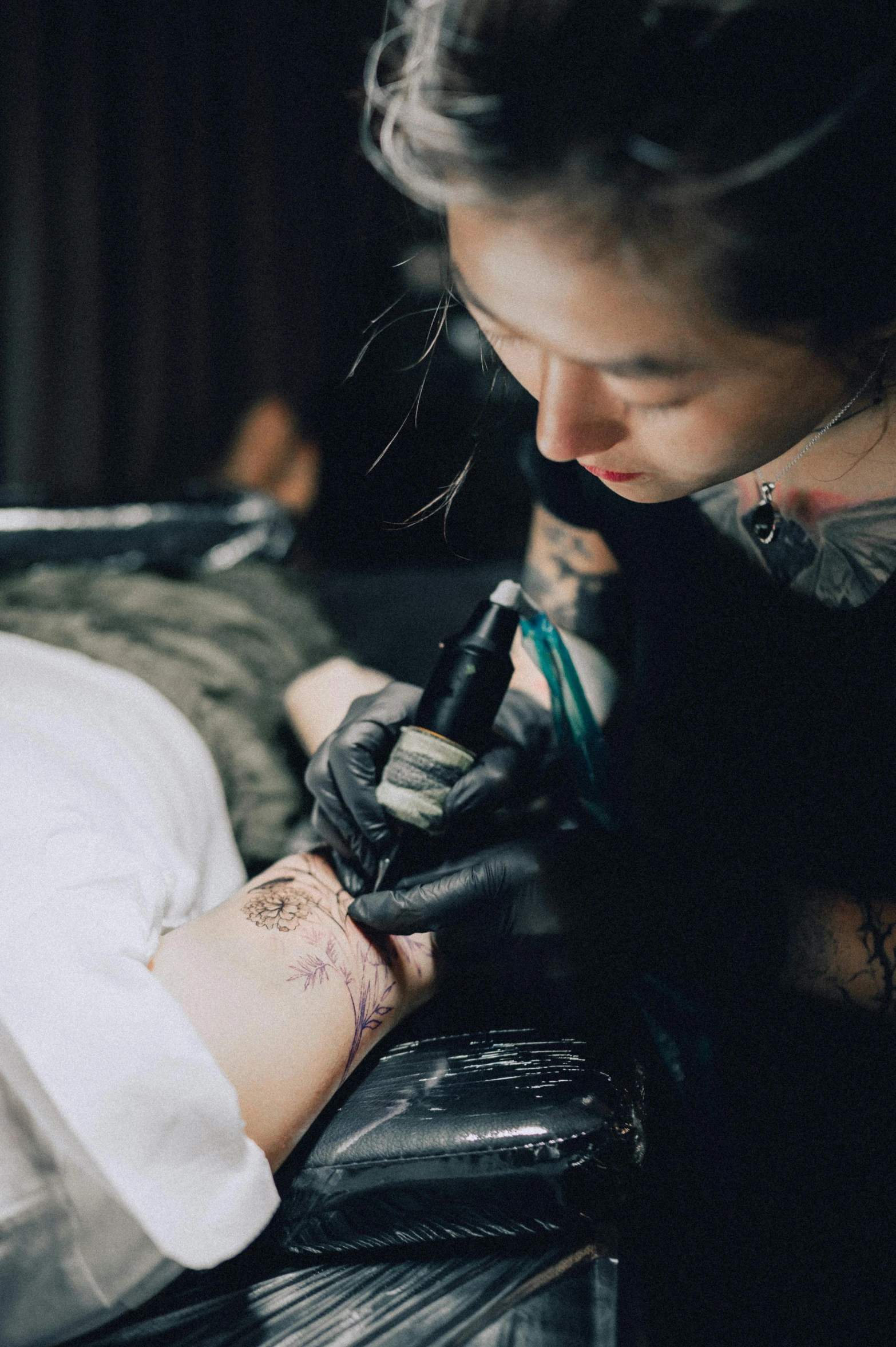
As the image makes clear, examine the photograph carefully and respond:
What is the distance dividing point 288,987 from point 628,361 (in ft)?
1.73

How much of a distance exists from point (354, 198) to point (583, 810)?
2.65 meters

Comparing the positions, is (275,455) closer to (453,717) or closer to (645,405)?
(453,717)

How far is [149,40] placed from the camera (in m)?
2.51

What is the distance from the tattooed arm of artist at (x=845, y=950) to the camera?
28.5 inches

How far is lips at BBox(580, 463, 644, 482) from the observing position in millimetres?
648

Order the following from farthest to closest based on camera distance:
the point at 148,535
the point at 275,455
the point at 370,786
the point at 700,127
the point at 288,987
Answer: the point at 275,455
the point at 148,535
the point at 370,786
the point at 288,987
the point at 700,127

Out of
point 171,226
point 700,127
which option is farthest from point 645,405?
point 171,226

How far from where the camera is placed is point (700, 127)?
1.37 ft

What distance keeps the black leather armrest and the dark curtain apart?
2203mm

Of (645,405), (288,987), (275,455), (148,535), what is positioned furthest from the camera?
(275,455)

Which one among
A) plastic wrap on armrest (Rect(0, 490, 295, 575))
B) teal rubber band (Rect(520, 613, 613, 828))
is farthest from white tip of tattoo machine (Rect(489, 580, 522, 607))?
plastic wrap on armrest (Rect(0, 490, 295, 575))

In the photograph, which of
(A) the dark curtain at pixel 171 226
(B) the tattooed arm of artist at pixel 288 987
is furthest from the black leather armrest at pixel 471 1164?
(A) the dark curtain at pixel 171 226

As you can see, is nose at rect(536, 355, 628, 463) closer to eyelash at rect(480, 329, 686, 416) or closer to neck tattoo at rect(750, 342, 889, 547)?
eyelash at rect(480, 329, 686, 416)

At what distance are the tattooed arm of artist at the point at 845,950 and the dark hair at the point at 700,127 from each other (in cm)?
52
